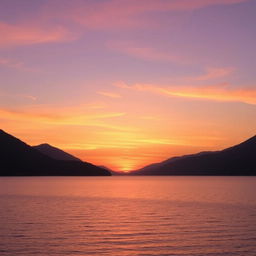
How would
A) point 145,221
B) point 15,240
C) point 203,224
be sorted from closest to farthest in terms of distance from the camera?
point 15,240 → point 203,224 → point 145,221

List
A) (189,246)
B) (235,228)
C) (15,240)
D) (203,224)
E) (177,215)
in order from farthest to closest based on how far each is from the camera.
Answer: (177,215) < (203,224) < (235,228) < (15,240) < (189,246)

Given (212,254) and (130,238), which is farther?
(130,238)

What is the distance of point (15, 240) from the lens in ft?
168

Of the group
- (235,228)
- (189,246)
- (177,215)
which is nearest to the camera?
(189,246)

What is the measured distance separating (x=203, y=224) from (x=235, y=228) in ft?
20.0

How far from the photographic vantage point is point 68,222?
7019 centimetres

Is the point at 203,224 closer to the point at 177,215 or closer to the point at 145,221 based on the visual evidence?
the point at 145,221

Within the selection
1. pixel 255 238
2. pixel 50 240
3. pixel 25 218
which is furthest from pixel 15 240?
pixel 255 238

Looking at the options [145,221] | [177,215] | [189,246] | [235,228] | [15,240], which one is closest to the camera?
[189,246]

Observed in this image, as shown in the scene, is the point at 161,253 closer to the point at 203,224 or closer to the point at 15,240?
the point at 15,240

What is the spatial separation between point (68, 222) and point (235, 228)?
27.0 m

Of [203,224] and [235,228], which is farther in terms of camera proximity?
[203,224]

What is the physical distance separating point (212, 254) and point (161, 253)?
17.3ft

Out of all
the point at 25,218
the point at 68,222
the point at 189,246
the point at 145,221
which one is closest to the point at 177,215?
the point at 145,221
